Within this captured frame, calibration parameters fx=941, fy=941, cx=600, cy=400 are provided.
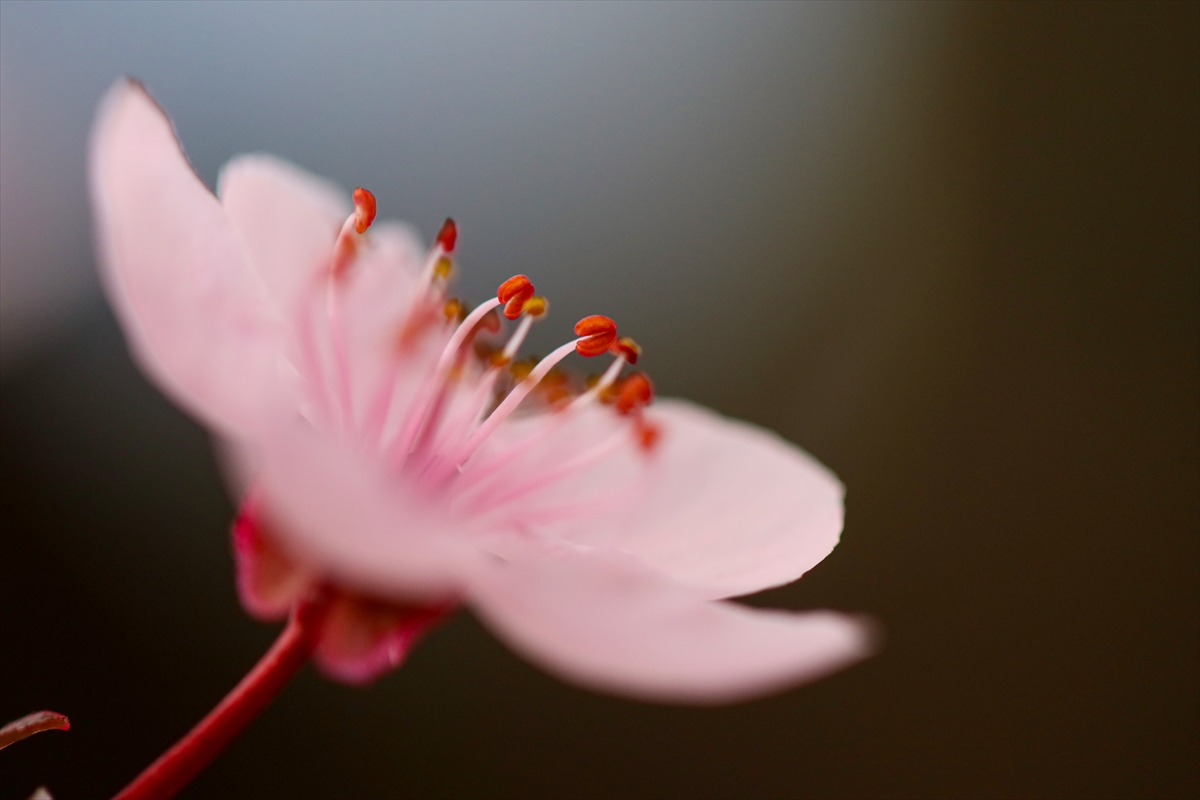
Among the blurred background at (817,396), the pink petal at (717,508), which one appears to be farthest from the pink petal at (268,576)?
the blurred background at (817,396)

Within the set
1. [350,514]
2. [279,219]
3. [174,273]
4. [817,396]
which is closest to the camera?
[350,514]

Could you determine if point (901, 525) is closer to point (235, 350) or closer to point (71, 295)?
point (71, 295)

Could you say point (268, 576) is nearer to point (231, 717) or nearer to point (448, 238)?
point (231, 717)

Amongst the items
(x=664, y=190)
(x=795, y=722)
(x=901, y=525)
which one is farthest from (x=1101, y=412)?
(x=664, y=190)

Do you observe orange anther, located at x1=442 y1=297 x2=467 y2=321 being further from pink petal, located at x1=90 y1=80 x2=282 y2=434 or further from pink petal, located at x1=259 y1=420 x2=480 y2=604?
pink petal, located at x1=259 y1=420 x2=480 y2=604

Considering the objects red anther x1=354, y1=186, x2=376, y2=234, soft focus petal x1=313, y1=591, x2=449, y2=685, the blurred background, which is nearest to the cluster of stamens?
red anther x1=354, y1=186, x2=376, y2=234

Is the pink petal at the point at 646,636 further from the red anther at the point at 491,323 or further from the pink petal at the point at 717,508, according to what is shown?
the red anther at the point at 491,323

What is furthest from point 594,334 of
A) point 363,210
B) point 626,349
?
point 363,210
